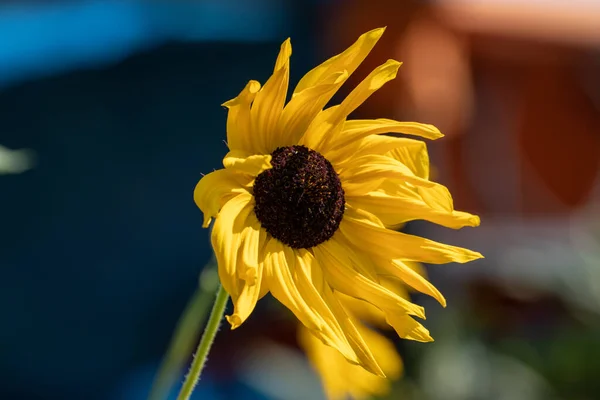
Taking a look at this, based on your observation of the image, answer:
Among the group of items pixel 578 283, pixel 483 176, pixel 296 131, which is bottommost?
pixel 578 283

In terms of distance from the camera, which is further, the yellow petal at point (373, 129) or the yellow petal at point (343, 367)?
the yellow petal at point (343, 367)

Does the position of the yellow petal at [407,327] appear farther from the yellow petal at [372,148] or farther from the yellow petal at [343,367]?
the yellow petal at [343,367]

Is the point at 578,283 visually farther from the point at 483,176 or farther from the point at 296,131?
the point at 296,131

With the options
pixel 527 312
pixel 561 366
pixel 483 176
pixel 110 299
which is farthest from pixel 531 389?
pixel 110 299

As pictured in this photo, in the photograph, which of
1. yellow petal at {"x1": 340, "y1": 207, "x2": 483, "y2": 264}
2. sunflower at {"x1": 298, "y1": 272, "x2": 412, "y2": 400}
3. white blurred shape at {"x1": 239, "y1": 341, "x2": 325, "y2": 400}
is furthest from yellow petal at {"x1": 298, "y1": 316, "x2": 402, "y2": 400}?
white blurred shape at {"x1": 239, "y1": 341, "x2": 325, "y2": 400}

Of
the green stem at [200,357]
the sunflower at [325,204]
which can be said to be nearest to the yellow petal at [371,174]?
the sunflower at [325,204]

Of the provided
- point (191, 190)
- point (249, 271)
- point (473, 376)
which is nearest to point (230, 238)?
point (249, 271)

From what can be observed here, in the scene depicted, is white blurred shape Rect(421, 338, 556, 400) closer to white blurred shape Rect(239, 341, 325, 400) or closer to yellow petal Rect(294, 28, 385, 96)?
white blurred shape Rect(239, 341, 325, 400)
